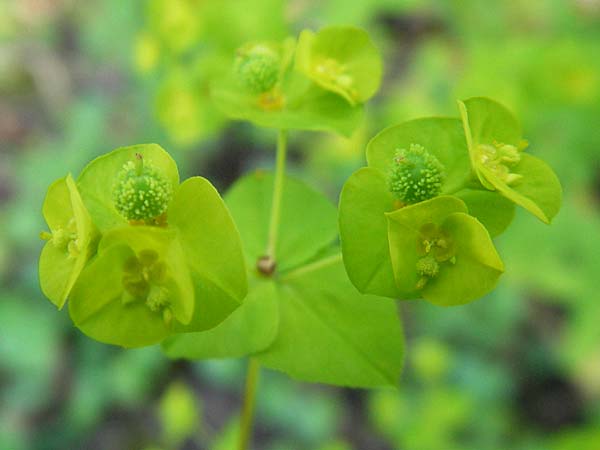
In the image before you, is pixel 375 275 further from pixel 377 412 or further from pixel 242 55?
pixel 377 412

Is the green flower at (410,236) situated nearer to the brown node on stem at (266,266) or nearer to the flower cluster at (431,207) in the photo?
the flower cluster at (431,207)

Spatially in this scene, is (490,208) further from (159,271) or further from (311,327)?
(159,271)

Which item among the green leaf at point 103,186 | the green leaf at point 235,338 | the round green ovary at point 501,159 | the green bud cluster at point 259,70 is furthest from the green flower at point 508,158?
the green leaf at point 103,186

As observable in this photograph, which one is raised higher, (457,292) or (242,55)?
(242,55)

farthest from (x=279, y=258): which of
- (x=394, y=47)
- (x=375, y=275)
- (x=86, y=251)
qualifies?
(x=394, y=47)

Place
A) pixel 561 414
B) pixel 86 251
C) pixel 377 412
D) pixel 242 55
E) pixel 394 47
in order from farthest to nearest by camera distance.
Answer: pixel 394 47
pixel 561 414
pixel 377 412
pixel 242 55
pixel 86 251

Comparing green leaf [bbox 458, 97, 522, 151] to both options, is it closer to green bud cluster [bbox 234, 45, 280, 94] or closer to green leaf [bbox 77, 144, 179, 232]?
green bud cluster [bbox 234, 45, 280, 94]
